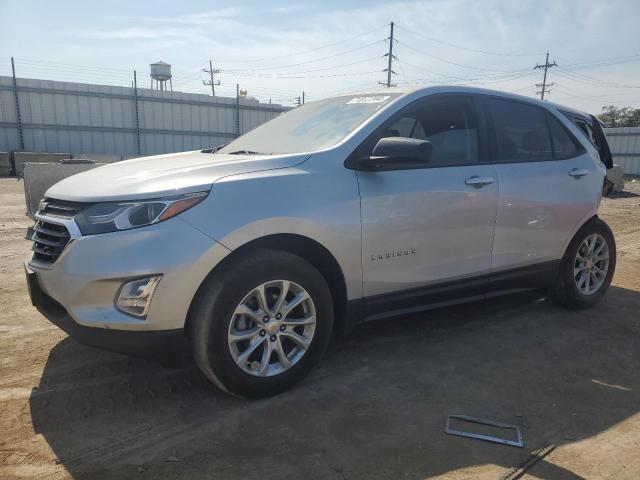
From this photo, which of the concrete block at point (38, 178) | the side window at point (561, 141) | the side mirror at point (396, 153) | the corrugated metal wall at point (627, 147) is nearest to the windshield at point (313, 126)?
the side mirror at point (396, 153)

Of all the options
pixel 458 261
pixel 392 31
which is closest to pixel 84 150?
pixel 458 261

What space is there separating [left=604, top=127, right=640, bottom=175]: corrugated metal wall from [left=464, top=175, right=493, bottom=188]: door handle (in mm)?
29185

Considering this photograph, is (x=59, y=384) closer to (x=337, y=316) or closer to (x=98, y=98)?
(x=337, y=316)

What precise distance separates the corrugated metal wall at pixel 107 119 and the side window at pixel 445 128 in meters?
20.4

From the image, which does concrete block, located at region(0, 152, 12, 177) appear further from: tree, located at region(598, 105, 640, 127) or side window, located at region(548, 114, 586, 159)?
tree, located at region(598, 105, 640, 127)

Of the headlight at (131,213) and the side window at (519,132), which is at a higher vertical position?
the side window at (519,132)

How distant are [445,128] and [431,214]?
29.7 inches

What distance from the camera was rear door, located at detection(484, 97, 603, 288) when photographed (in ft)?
12.4

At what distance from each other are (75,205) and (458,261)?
7.92 feet

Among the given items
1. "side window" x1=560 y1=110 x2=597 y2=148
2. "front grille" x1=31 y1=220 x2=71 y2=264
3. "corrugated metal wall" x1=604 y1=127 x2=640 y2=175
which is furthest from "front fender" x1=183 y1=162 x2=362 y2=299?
"corrugated metal wall" x1=604 y1=127 x2=640 y2=175

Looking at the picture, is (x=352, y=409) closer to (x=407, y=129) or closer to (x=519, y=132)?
(x=407, y=129)

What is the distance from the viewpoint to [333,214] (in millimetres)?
2883

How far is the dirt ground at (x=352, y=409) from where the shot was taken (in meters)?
2.27

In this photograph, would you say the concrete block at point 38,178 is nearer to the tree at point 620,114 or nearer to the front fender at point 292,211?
the front fender at point 292,211
